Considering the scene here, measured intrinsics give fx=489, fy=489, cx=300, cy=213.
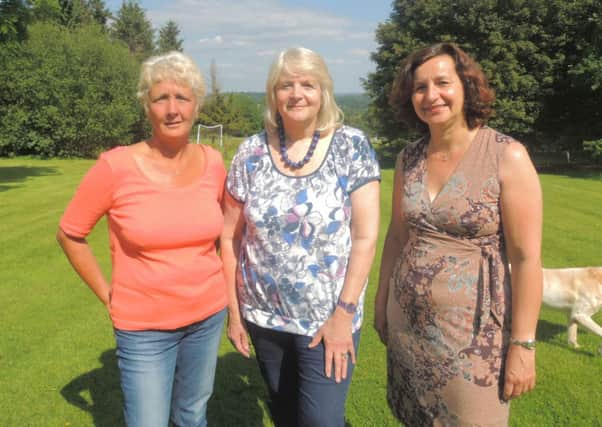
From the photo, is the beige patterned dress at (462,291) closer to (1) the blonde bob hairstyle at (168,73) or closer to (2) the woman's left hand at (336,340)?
(2) the woman's left hand at (336,340)

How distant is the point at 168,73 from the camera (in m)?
2.32

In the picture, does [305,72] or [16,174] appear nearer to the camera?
[305,72]

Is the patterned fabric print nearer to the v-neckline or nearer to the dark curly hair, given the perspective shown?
the v-neckline

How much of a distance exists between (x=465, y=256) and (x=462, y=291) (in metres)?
0.15

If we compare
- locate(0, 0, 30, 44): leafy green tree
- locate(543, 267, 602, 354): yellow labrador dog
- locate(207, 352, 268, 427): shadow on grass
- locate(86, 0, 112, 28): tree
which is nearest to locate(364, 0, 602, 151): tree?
locate(0, 0, 30, 44): leafy green tree

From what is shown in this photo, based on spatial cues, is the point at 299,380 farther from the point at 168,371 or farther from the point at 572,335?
the point at 572,335

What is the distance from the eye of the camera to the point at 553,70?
82.5ft

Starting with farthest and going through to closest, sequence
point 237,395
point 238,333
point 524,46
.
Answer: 1. point 524,46
2. point 237,395
3. point 238,333

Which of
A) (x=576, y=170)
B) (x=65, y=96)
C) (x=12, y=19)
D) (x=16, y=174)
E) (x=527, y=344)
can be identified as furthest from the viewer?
(x=65, y=96)

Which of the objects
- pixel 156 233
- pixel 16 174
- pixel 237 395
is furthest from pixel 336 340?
pixel 16 174

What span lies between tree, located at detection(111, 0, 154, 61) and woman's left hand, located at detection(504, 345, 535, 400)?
2348 inches

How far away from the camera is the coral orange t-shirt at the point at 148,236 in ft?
7.40

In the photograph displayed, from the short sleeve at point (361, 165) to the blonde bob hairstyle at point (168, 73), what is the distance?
2.75 ft

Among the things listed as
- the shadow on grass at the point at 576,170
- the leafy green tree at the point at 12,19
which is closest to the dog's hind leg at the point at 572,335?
the shadow on grass at the point at 576,170
